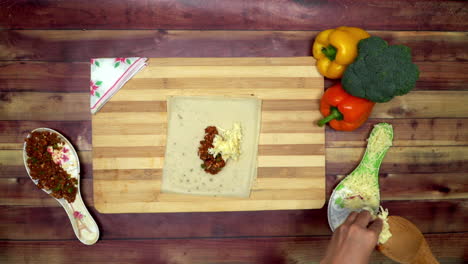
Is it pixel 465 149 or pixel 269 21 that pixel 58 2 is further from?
pixel 465 149

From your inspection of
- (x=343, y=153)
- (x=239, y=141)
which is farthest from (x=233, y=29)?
(x=343, y=153)

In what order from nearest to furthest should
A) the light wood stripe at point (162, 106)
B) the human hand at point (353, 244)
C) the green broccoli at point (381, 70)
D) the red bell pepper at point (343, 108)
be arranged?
the human hand at point (353, 244) → the green broccoli at point (381, 70) → the red bell pepper at point (343, 108) → the light wood stripe at point (162, 106)

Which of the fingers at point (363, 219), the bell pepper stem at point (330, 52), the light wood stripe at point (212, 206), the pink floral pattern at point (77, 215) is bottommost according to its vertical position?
the pink floral pattern at point (77, 215)

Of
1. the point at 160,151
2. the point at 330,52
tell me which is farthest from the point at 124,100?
the point at 330,52

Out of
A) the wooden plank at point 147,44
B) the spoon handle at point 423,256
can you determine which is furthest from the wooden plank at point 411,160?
the wooden plank at point 147,44

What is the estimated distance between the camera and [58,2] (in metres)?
1.37

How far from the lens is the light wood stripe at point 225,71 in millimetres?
1334

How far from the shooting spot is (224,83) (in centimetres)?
134

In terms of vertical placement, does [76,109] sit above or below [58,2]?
below

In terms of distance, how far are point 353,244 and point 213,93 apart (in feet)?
2.53

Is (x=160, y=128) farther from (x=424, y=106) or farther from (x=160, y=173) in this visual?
(x=424, y=106)

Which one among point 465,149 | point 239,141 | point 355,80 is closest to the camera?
point 355,80

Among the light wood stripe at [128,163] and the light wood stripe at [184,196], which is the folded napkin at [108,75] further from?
the light wood stripe at [184,196]

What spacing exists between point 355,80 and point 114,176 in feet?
3.39
